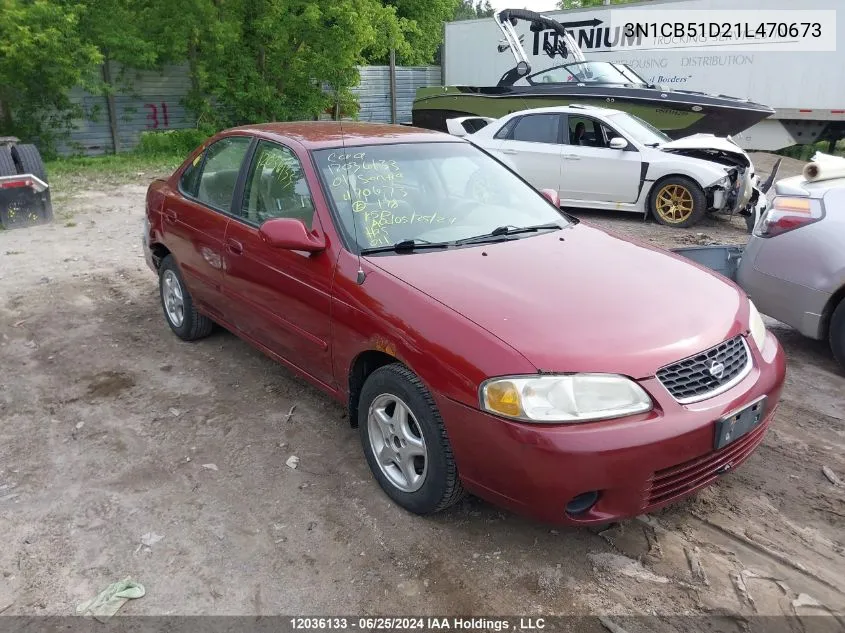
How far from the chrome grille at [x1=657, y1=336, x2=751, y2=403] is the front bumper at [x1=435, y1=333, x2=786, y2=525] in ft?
0.14

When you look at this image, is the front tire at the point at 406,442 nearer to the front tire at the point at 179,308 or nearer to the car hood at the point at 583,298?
the car hood at the point at 583,298

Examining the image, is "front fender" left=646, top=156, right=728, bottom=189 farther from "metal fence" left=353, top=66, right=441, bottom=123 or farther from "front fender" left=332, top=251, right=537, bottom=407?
"metal fence" left=353, top=66, right=441, bottom=123

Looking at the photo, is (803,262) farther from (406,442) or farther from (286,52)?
(286,52)

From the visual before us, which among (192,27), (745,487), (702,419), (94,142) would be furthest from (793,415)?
(94,142)

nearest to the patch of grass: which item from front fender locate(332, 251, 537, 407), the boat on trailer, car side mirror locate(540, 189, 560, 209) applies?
the boat on trailer

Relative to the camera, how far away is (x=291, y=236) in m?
3.44

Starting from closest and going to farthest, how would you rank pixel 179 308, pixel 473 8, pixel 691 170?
1. pixel 179 308
2. pixel 691 170
3. pixel 473 8

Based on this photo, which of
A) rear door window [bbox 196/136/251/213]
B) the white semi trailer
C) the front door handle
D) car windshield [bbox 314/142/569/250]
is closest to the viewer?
car windshield [bbox 314/142/569/250]

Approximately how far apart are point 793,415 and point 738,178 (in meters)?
5.65

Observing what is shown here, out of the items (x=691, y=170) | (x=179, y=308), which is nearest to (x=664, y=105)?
(x=691, y=170)

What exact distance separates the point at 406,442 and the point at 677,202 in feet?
23.8

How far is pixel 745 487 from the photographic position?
3359 millimetres

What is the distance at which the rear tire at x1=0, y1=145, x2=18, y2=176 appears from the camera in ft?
29.9

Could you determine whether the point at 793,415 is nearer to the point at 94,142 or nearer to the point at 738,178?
the point at 738,178
